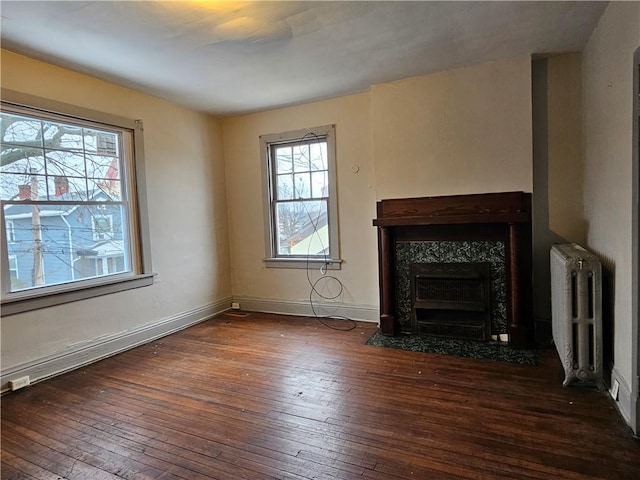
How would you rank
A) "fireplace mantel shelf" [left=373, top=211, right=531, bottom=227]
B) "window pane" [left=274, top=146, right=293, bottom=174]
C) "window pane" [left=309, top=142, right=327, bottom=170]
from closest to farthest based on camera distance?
1. "fireplace mantel shelf" [left=373, top=211, right=531, bottom=227]
2. "window pane" [left=309, top=142, right=327, bottom=170]
3. "window pane" [left=274, top=146, right=293, bottom=174]

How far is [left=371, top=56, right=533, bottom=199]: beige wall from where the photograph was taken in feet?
10.9

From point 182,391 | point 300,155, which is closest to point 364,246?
point 300,155

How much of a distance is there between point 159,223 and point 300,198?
1.66 meters

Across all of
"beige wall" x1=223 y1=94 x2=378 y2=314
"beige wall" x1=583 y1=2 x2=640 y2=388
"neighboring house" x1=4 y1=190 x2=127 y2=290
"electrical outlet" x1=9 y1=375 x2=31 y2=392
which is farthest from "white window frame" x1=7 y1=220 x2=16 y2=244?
"beige wall" x1=583 y1=2 x2=640 y2=388

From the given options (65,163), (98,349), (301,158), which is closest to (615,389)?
(301,158)

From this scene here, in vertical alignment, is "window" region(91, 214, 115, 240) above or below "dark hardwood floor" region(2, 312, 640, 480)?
above

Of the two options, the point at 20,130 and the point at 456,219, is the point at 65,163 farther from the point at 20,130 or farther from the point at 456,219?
the point at 456,219

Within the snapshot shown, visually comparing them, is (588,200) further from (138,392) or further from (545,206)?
(138,392)

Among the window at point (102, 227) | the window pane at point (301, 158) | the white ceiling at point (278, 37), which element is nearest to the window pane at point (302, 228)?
the window pane at point (301, 158)

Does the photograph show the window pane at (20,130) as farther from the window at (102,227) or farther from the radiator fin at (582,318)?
the radiator fin at (582,318)

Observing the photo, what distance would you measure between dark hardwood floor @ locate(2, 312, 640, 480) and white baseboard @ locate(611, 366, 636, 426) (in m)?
0.05

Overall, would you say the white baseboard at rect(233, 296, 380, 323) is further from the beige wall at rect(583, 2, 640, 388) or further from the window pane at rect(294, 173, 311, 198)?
the beige wall at rect(583, 2, 640, 388)

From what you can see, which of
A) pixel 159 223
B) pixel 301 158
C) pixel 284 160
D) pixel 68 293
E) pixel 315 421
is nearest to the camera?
pixel 315 421

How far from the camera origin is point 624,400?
83.1 inches
